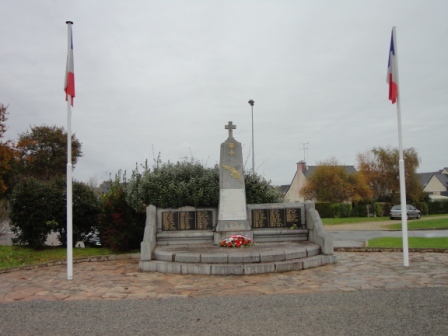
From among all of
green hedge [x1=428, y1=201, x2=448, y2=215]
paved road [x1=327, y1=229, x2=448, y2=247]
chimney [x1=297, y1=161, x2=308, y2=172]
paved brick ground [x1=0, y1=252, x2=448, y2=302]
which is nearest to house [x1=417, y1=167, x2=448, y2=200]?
green hedge [x1=428, y1=201, x2=448, y2=215]

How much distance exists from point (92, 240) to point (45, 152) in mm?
20836

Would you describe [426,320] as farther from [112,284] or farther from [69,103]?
[69,103]

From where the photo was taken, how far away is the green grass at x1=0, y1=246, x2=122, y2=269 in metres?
11.3

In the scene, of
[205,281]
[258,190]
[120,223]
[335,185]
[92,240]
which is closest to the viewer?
[205,281]

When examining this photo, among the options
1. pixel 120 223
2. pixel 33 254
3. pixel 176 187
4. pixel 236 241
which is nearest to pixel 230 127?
pixel 176 187

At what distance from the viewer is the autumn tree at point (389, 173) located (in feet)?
149

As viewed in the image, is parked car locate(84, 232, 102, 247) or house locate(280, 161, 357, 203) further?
house locate(280, 161, 357, 203)

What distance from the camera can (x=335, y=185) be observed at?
43.5 meters

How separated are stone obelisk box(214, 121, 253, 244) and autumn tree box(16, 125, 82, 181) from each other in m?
25.1

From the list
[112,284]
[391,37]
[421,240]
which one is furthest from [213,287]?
[421,240]

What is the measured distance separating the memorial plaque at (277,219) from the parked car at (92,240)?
19.3 ft

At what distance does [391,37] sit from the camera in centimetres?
943

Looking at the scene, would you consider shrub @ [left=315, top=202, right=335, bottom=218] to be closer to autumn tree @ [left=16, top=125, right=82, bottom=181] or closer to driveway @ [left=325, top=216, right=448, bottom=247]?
driveway @ [left=325, top=216, right=448, bottom=247]

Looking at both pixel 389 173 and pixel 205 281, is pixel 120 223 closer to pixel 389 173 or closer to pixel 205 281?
pixel 205 281
